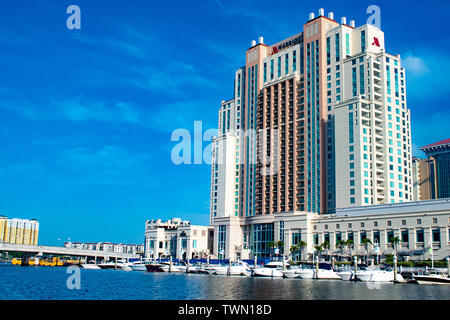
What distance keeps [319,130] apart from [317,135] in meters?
1.73

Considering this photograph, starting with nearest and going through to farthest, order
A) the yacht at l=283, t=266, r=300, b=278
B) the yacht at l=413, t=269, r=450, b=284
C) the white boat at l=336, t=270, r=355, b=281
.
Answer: the yacht at l=413, t=269, r=450, b=284
the white boat at l=336, t=270, r=355, b=281
the yacht at l=283, t=266, r=300, b=278

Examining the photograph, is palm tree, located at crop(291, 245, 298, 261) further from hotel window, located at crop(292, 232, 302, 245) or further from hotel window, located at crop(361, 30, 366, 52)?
hotel window, located at crop(361, 30, 366, 52)

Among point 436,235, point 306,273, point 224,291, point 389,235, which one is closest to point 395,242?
point 389,235

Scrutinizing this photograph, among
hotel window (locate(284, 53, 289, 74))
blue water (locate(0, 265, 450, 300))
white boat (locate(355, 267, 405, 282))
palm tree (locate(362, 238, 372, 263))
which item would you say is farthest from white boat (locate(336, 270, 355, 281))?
hotel window (locate(284, 53, 289, 74))

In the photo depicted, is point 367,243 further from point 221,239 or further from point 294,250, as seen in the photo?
point 221,239

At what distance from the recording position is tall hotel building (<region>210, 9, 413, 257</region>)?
143125 millimetres

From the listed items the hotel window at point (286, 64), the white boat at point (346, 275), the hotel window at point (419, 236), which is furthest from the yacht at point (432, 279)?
the hotel window at point (286, 64)

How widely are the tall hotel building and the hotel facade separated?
32 centimetres

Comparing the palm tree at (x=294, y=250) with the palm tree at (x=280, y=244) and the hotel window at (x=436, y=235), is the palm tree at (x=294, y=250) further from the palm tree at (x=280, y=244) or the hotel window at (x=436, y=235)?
the hotel window at (x=436, y=235)

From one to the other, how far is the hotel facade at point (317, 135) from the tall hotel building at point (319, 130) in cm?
32

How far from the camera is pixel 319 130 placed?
514 ft

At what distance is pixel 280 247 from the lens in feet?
481

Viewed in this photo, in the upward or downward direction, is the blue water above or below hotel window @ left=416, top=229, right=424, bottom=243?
below
